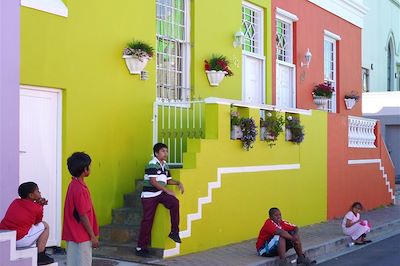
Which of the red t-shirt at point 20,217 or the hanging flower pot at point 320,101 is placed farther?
the hanging flower pot at point 320,101

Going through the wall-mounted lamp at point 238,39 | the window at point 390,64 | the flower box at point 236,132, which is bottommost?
the flower box at point 236,132

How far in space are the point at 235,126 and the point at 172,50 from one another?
79.8 inches

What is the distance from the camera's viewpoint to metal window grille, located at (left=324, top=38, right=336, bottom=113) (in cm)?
1795

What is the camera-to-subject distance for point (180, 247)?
373 inches

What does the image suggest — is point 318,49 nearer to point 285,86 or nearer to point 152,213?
point 285,86

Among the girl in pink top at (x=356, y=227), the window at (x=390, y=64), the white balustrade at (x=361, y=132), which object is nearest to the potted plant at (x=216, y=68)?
the girl in pink top at (x=356, y=227)

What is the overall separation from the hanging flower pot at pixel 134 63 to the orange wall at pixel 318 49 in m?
5.17

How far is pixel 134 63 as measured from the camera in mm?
10359

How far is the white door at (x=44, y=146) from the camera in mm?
8773

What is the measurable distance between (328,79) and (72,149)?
1035 centimetres

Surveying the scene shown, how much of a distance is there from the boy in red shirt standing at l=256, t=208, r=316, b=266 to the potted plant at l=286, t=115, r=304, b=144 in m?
3.51

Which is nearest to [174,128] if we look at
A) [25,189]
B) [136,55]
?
[136,55]

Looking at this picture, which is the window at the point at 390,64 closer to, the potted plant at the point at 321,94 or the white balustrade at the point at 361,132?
the white balustrade at the point at 361,132

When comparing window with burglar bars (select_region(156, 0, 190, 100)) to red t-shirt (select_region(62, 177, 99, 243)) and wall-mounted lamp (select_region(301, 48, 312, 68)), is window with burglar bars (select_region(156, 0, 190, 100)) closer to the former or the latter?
wall-mounted lamp (select_region(301, 48, 312, 68))
